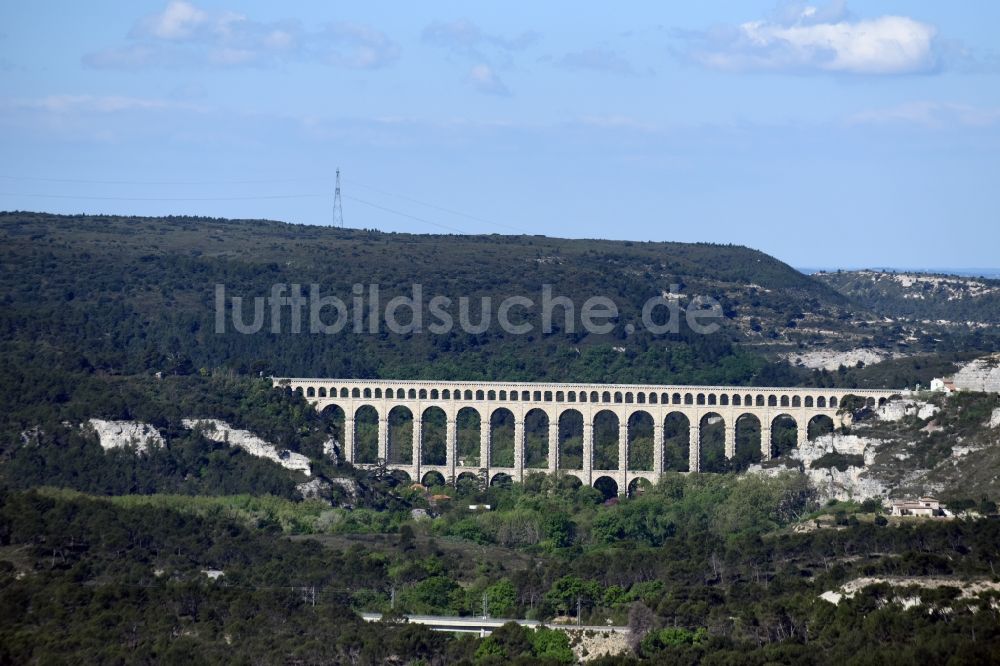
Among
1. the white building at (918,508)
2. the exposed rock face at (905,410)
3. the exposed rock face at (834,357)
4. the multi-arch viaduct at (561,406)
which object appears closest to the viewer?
the white building at (918,508)

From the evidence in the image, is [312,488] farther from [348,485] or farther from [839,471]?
[839,471]

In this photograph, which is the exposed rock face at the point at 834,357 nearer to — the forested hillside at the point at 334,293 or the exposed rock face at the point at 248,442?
the forested hillside at the point at 334,293

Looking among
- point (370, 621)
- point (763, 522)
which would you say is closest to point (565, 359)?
point (763, 522)

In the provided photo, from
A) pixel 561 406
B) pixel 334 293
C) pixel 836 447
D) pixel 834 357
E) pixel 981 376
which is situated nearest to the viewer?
pixel 836 447

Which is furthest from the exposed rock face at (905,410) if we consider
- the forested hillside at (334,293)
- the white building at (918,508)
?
the forested hillside at (334,293)

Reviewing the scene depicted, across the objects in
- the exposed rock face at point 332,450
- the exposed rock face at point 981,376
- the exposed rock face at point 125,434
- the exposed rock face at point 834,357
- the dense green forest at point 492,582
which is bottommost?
the dense green forest at point 492,582

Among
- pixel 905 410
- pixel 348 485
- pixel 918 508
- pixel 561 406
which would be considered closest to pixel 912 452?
pixel 905 410

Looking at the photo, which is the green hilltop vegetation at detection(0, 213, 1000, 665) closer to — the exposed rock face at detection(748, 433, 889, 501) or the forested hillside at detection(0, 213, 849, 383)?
the forested hillside at detection(0, 213, 849, 383)
